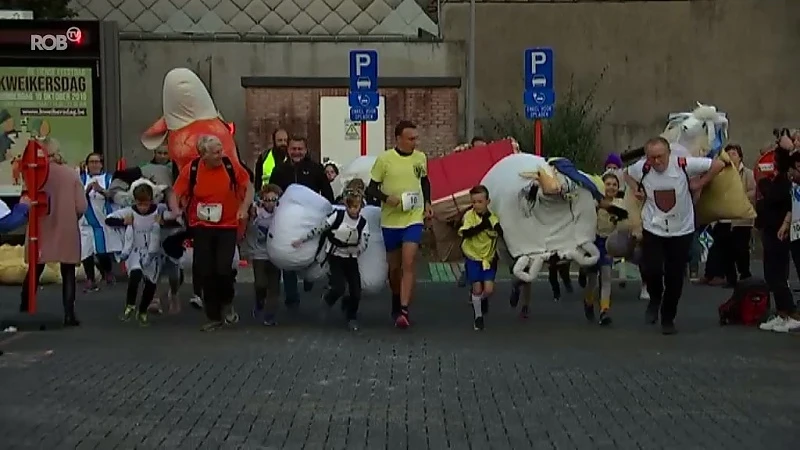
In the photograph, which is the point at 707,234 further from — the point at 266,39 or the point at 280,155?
the point at 266,39

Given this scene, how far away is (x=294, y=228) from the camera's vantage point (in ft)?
39.1

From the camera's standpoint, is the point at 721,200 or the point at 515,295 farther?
the point at 515,295

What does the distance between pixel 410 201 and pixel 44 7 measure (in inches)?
719

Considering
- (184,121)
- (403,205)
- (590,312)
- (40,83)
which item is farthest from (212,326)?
(40,83)

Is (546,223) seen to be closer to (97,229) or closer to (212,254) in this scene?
(212,254)

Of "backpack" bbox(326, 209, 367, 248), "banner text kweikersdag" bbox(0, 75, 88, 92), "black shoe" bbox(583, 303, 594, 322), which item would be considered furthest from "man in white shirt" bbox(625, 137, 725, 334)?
"banner text kweikersdag" bbox(0, 75, 88, 92)

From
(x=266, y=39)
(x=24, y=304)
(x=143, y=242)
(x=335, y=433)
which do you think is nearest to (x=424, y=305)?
(x=143, y=242)

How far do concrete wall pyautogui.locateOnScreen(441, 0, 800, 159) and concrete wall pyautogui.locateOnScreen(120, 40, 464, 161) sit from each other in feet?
3.54

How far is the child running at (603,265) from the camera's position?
12.3 metres

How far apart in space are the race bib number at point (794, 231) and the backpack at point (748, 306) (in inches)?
31.3

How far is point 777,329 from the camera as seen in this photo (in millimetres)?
11750

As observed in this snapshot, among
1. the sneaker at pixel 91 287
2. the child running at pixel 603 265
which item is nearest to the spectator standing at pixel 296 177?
the child running at pixel 603 265

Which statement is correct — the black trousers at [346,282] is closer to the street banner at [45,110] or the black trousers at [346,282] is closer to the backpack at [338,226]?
the backpack at [338,226]

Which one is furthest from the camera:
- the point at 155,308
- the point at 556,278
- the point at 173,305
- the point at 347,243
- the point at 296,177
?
the point at 556,278
